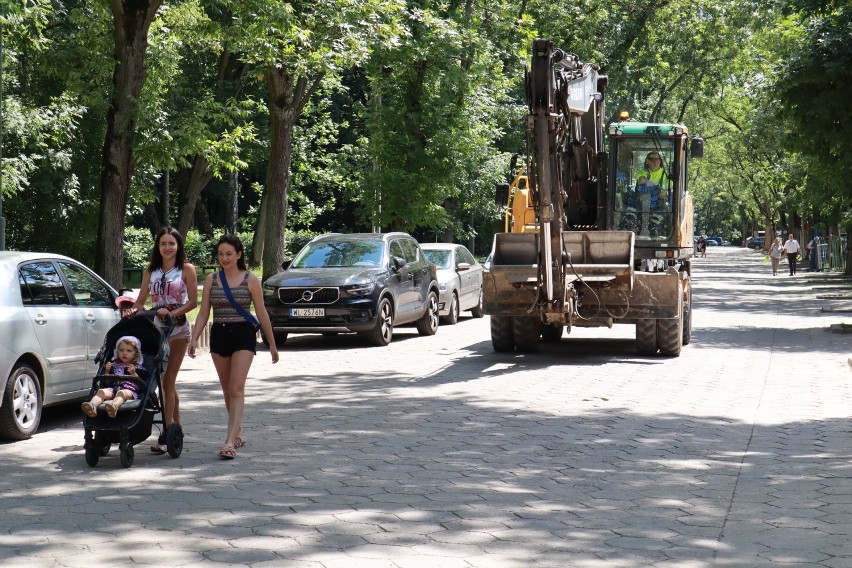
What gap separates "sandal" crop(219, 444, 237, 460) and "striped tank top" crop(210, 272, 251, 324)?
3.08 feet

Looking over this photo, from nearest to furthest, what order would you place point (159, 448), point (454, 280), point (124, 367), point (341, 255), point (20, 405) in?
1. point (124, 367)
2. point (159, 448)
3. point (20, 405)
4. point (341, 255)
5. point (454, 280)

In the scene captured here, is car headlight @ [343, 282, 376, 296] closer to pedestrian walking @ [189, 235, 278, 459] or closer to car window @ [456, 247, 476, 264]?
car window @ [456, 247, 476, 264]

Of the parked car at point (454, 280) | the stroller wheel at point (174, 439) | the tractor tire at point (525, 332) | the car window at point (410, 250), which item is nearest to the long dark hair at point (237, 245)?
the stroller wheel at point (174, 439)

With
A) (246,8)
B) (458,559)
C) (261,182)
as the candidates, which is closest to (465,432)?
(458,559)

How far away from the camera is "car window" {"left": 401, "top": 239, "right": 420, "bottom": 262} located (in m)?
21.5

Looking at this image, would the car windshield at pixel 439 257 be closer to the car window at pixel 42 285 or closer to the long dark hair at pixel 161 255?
the car window at pixel 42 285

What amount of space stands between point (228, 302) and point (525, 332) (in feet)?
28.3

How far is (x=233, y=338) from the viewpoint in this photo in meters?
9.15

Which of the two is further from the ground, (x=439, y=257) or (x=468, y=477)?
(x=439, y=257)

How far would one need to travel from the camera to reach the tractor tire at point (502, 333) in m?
17.3

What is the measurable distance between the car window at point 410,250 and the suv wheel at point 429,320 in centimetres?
73

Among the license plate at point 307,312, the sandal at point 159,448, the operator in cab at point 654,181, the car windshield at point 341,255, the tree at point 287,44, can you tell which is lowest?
the sandal at point 159,448

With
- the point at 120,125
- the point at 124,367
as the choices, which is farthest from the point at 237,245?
the point at 120,125

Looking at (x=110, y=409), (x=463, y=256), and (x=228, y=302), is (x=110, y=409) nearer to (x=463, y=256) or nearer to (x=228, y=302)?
(x=228, y=302)
